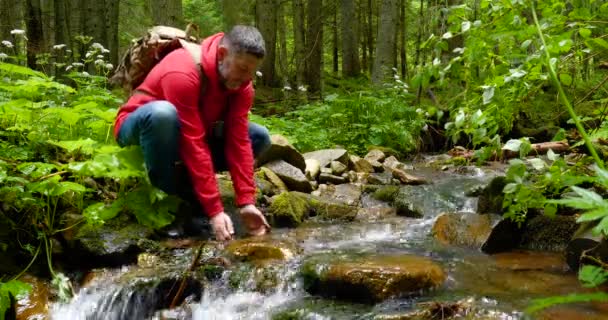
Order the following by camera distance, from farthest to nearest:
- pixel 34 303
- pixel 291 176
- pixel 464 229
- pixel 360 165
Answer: pixel 360 165, pixel 291 176, pixel 464 229, pixel 34 303

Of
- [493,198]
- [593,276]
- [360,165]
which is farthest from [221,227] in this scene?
[360,165]

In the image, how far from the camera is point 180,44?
11.2 ft

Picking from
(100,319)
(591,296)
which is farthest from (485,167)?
(591,296)

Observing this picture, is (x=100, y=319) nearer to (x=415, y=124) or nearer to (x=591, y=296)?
(x=591, y=296)

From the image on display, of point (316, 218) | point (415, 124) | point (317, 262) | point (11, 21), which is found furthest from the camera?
point (11, 21)

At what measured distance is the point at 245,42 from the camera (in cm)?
283

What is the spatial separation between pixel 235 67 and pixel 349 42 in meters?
13.6

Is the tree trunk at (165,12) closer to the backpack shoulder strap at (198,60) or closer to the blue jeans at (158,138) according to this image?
the blue jeans at (158,138)

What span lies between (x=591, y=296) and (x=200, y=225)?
3.33m

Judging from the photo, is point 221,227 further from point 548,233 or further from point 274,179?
point 548,233

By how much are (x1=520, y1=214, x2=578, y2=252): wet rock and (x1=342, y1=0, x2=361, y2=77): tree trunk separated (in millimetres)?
11070

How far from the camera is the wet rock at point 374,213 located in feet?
15.5

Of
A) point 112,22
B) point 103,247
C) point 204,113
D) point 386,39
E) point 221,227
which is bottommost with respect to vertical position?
point 103,247

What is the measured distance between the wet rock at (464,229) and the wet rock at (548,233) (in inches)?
9.7
